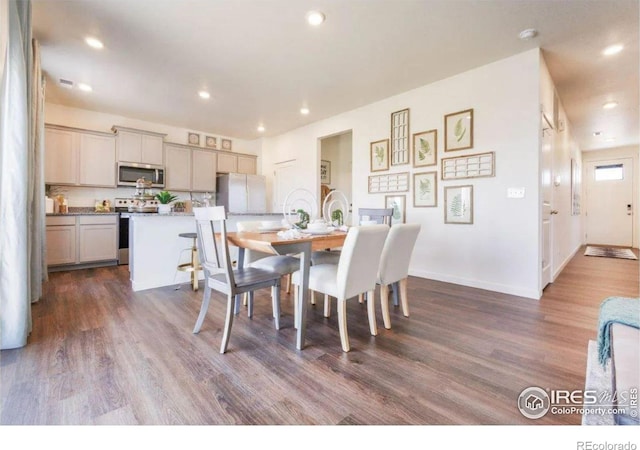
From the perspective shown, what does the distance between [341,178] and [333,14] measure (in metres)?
4.54

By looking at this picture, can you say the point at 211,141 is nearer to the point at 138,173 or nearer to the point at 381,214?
the point at 138,173

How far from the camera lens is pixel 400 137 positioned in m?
4.11

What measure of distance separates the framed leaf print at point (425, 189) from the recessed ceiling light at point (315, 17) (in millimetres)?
2250

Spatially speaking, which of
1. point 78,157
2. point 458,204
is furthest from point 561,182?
point 78,157

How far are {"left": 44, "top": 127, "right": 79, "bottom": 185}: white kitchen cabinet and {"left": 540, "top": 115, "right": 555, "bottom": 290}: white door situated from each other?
256 inches

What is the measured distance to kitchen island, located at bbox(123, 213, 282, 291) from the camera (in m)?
3.26

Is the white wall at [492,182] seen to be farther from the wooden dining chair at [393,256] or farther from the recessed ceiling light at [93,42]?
the recessed ceiling light at [93,42]

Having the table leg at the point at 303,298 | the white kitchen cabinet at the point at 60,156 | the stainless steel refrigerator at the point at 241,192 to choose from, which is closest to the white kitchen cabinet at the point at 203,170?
the stainless steel refrigerator at the point at 241,192

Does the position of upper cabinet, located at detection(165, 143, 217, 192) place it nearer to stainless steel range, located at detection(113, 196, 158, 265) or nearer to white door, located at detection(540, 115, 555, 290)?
stainless steel range, located at detection(113, 196, 158, 265)

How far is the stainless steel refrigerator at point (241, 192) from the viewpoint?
5.96 m

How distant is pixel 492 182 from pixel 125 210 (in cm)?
580

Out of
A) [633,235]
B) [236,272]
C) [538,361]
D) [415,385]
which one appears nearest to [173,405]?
[236,272]

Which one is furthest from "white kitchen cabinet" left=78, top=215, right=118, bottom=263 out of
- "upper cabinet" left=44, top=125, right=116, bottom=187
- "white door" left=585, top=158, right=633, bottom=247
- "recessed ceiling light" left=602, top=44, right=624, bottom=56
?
"white door" left=585, top=158, right=633, bottom=247

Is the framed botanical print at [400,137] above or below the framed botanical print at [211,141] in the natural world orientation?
below
